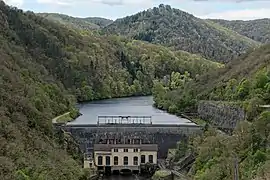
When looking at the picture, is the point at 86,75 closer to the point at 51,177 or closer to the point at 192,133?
the point at 192,133

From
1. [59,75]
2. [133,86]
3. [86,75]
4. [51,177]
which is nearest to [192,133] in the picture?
[51,177]

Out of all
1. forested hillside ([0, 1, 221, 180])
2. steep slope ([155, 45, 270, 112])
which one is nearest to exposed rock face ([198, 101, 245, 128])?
steep slope ([155, 45, 270, 112])

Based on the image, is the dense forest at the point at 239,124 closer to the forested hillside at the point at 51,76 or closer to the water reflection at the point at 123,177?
the water reflection at the point at 123,177

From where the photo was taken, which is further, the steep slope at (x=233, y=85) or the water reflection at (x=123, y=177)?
the steep slope at (x=233, y=85)

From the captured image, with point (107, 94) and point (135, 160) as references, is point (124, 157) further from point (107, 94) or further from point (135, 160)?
point (107, 94)

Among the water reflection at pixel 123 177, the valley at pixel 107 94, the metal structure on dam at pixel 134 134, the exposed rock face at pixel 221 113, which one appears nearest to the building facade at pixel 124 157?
the valley at pixel 107 94

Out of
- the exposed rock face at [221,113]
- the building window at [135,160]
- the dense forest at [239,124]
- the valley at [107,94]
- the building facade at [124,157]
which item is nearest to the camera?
the dense forest at [239,124]
